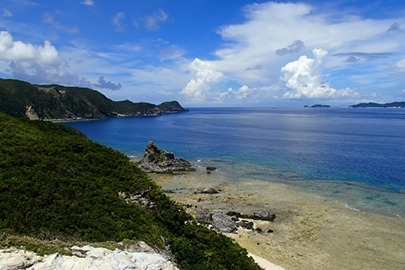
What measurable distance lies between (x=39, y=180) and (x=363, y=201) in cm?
4178

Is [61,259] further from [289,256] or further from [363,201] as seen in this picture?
[363,201]

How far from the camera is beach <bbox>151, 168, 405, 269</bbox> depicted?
2773 centimetres

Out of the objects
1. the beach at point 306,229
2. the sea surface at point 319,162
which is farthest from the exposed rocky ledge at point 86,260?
the sea surface at point 319,162

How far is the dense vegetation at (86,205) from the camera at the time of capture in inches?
595

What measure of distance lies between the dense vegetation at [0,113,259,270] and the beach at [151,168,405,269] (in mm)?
9279

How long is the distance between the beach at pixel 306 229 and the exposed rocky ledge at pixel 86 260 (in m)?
17.7

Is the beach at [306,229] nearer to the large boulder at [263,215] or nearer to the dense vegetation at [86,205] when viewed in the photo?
the large boulder at [263,215]

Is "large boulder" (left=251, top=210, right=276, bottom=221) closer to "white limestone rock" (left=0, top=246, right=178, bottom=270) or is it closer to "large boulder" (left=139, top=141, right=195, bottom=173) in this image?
"white limestone rock" (left=0, top=246, right=178, bottom=270)

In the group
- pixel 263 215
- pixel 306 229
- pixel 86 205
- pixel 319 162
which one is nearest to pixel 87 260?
pixel 86 205

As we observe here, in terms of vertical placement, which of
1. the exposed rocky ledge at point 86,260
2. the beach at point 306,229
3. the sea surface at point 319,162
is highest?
the exposed rocky ledge at point 86,260

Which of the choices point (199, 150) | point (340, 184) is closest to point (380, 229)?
point (340, 184)

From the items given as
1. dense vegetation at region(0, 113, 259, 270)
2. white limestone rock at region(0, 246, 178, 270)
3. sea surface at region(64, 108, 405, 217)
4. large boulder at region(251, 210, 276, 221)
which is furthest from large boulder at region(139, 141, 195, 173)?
white limestone rock at region(0, 246, 178, 270)

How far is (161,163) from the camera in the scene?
211ft

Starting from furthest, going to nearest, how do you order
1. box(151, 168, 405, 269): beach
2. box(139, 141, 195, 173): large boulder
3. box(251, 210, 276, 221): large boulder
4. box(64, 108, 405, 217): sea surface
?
box(139, 141, 195, 173): large boulder < box(64, 108, 405, 217): sea surface < box(251, 210, 276, 221): large boulder < box(151, 168, 405, 269): beach
